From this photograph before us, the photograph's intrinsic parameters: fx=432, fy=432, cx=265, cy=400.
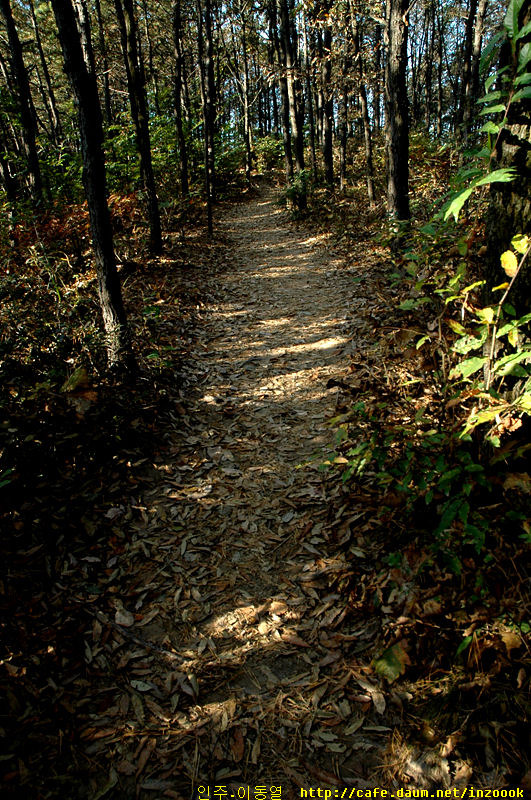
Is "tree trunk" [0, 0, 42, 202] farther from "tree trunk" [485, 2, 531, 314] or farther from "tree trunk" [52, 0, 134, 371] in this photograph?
"tree trunk" [485, 2, 531, 314]

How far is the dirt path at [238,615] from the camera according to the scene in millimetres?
2217

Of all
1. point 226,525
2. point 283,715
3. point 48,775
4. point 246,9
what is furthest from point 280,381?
point 246,9

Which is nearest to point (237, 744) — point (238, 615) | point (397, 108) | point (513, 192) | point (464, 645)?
point (238, 615)

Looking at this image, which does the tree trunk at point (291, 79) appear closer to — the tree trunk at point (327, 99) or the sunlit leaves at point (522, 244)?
the tree trunk at point (327, 99)

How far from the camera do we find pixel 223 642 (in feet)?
9.08

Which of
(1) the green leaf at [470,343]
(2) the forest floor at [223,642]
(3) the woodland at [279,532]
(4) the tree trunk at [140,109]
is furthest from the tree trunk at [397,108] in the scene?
(1) the green leaf at [470,343]

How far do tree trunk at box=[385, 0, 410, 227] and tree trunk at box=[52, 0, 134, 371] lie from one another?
15.7 ft

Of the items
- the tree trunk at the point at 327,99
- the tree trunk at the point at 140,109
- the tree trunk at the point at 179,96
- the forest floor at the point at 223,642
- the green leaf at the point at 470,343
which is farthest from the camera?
the tree trunk at the point at 179,96

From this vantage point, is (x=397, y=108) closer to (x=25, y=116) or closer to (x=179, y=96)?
(x=25, y=116)

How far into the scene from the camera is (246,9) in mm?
21547

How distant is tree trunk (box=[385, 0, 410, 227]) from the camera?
6.66m

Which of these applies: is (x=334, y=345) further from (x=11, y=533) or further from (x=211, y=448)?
(x=11, y=533)

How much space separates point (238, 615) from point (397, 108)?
7.87 metres

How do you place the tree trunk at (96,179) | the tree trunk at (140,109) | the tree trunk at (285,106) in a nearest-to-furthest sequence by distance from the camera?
the tree trunk at (96,179)
the tree trunk at (140,109)
the tree trunk at (285,106)
